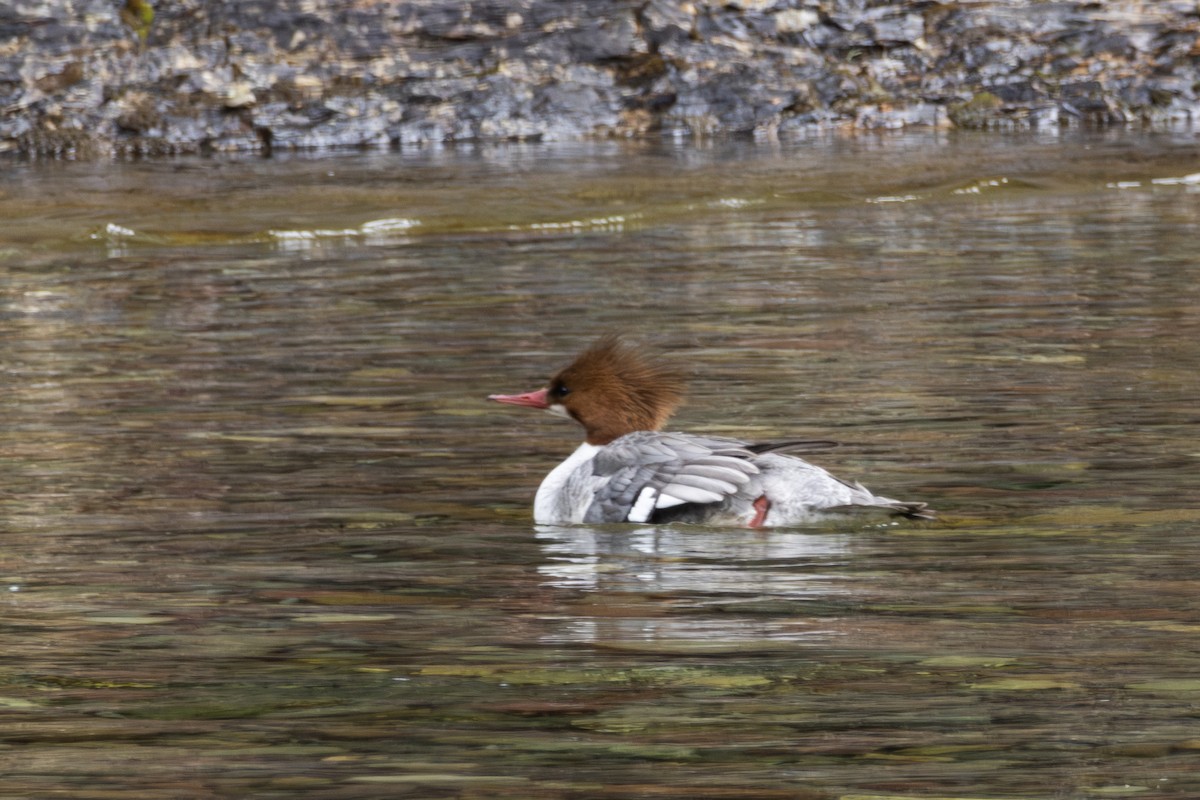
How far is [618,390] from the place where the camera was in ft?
21.6

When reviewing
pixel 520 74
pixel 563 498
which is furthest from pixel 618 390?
pixel 520 74

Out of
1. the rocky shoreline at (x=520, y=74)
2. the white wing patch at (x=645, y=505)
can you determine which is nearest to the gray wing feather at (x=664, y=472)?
the white wing patch at (x=645, y=505)

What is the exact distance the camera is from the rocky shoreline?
76.3ft

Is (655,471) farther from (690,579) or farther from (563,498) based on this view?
(690,579)

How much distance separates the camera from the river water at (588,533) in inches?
149

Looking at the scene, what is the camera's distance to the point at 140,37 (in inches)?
924

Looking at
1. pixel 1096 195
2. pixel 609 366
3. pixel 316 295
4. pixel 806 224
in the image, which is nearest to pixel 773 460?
pixel 609 366

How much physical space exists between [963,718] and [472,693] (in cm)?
99

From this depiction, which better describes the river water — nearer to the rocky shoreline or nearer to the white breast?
the white breast

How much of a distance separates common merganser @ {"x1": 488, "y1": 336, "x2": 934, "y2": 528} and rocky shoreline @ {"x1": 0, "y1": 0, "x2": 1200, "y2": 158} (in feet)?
55.8

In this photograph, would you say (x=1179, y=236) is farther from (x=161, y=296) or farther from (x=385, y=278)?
(x=161, y=296)

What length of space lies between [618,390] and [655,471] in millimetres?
517

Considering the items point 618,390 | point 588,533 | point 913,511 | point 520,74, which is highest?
point 520,74

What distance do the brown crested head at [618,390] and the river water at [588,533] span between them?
369mm
